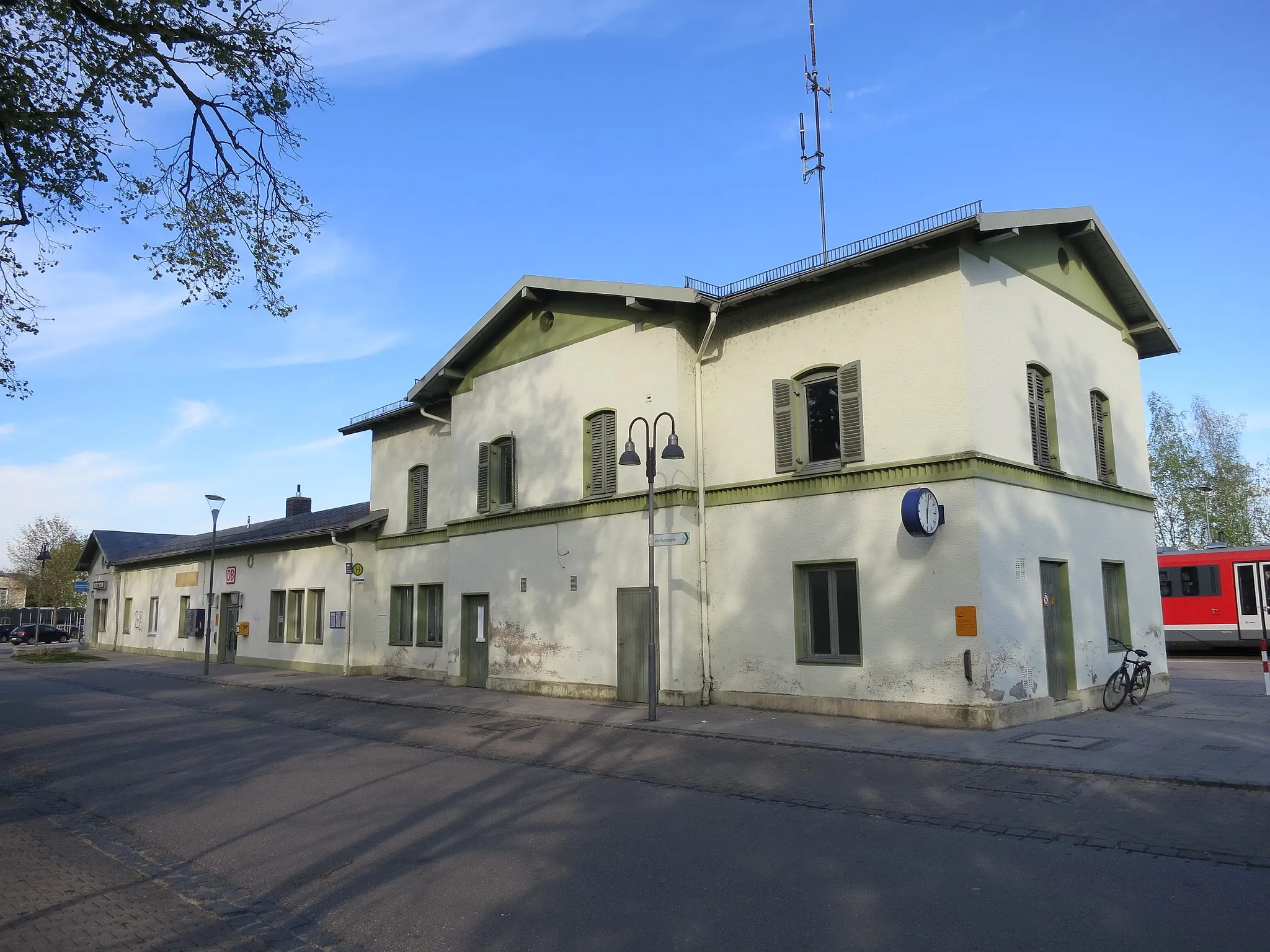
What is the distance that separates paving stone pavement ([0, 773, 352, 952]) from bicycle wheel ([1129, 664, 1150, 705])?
47.2ft

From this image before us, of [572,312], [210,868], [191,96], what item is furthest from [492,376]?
[210,868]

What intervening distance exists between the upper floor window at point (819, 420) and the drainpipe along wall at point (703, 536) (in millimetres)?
1768

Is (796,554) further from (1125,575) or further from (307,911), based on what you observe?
(307,911)

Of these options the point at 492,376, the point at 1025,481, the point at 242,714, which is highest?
the point at 492,376

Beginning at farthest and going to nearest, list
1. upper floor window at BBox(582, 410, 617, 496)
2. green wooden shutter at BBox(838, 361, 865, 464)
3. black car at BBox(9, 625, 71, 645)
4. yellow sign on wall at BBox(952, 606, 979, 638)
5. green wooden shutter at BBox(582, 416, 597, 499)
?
black car at BBox(9, 625, 71, 645) → green wooden shutter at BBox(582, 416, 597, 499) → upper floor window at BBox(582, 410, 617, 496) → green wooden shutter at BBox(838, 361, 865, 464) → yellow sign on wall at BBox(952, 606, 979, 638)

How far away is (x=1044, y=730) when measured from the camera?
1290 cm

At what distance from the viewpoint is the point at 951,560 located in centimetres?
1356

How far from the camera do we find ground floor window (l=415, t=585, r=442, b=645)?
24.0 m

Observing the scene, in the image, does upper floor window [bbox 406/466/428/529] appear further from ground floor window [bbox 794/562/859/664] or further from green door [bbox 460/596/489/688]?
ground floor window [bbox 794/562/859/664]

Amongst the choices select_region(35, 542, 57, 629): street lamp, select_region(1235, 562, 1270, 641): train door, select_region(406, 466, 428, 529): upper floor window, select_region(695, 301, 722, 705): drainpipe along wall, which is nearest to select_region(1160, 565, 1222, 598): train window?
select_region(1235, 562, 1270, 641): train door

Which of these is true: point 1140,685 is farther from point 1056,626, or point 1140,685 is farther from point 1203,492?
point 1203,492

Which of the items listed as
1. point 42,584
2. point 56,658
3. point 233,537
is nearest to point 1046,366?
point 233,537

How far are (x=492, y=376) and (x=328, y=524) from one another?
9.80m

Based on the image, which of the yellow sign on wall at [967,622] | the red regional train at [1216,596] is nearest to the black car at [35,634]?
the yellow sign on wall at [967,622]
